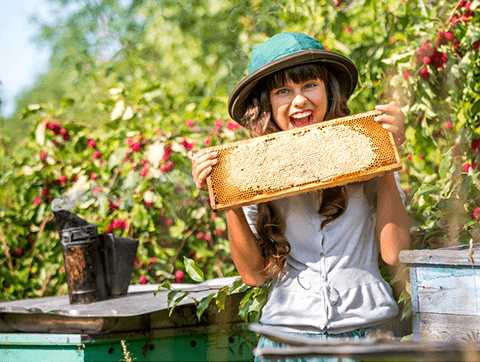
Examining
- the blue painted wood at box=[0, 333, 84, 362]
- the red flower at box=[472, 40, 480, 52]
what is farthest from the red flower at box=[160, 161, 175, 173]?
the red flower at box=[472, 40, 480, 52]

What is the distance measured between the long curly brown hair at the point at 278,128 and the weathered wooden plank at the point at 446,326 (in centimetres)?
44

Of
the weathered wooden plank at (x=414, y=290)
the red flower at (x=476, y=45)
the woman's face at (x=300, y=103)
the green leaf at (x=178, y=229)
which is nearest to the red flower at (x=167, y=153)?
the green leaf at (x=178, y=229)

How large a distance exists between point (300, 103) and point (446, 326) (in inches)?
33.2

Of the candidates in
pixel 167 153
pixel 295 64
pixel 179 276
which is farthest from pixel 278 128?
pixel 179 276

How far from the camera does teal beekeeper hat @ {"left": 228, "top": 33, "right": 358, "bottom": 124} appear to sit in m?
1.64

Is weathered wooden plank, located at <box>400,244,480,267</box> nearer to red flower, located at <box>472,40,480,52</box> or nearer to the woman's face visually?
the woman's face

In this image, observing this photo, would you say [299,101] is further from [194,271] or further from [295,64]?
[194,271]

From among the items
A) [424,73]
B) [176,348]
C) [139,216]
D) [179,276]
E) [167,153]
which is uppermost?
[424,73]

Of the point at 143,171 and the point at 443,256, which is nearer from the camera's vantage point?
the point at 443,256

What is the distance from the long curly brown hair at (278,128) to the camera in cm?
161

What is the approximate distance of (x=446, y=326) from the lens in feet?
4.15

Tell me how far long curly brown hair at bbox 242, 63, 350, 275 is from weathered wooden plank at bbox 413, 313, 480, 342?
44 cm

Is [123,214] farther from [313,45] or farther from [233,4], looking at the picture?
[233,4]

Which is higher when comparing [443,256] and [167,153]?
[167,153]
